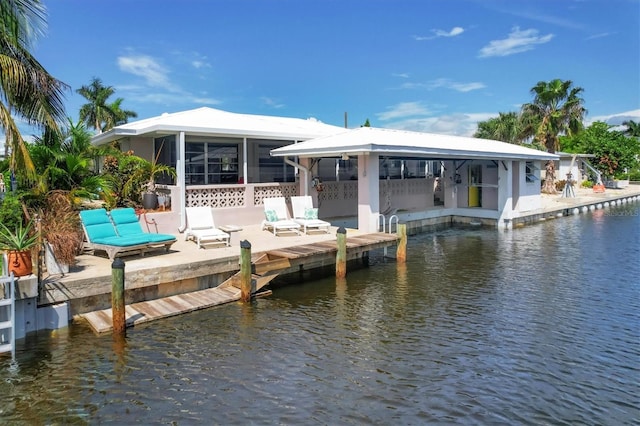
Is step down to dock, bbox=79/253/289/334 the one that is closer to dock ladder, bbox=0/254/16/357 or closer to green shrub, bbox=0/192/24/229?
dock ladder, bbox=0/254/16/357

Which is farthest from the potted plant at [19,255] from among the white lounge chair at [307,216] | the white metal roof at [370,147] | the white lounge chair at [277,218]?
the white metal roof at [370,147]

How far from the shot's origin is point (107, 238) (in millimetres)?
10336

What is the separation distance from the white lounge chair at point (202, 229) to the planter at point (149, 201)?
1776 mm

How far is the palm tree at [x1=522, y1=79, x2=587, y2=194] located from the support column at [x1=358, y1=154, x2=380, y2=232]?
26.0 meters

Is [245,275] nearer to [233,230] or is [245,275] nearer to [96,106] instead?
[233,230]

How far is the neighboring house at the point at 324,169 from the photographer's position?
14594 millimetres

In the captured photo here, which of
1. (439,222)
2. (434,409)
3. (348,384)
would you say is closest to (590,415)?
(434,409)

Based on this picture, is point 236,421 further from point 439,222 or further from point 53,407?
point 439,222

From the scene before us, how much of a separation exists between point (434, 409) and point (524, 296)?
5668 millimetres

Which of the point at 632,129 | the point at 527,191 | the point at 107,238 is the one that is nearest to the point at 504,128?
the point at 527,191

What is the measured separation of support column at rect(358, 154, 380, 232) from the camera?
14.5 meters

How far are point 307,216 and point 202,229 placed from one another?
11.3ft

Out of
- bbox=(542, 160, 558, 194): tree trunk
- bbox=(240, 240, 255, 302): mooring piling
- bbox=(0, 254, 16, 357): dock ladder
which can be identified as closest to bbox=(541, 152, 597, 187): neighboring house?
bbox=(542, 160, 558, 194): tree trunk

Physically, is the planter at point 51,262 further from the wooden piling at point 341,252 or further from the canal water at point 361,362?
the wooden piling at point 341,252
